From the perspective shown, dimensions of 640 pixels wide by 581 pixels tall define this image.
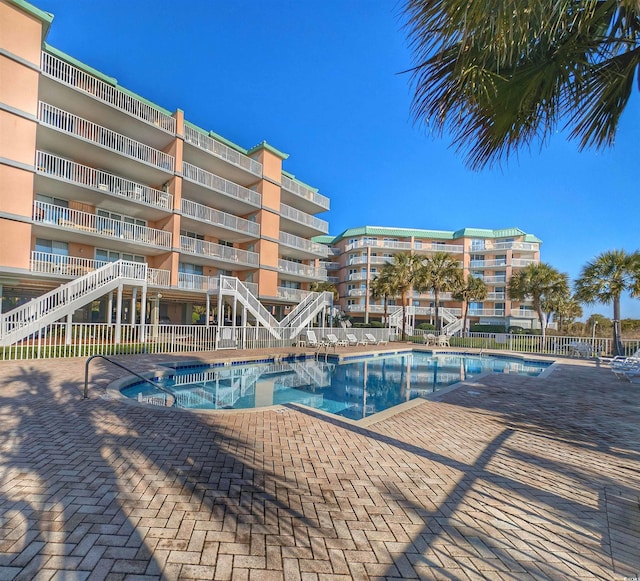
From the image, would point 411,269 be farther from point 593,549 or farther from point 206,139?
point 593,549

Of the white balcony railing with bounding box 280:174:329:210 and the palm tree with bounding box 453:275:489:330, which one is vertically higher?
the white balcony railing with bounding box 280:174:329:210

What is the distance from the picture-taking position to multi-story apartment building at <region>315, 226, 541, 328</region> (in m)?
43.2

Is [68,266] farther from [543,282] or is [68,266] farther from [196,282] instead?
[543,282]

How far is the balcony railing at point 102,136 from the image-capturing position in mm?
14742

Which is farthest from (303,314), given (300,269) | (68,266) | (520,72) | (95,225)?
(520,72)

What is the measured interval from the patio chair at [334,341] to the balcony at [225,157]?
12.9 metres

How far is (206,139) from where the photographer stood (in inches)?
825

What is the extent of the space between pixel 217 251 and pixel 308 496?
803 inches

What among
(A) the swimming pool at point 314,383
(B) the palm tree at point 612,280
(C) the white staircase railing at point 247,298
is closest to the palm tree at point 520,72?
(A) the swimming pool at point 314,383

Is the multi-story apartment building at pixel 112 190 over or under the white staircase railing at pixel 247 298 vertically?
over

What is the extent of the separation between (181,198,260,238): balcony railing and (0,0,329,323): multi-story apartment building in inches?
3.1

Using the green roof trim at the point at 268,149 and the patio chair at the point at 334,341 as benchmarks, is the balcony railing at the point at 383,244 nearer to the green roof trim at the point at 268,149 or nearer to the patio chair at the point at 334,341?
the green roof trim at the point at 268,149

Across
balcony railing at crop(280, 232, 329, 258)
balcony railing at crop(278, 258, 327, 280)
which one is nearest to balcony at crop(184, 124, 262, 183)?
balcony railing at crop(280, 232, 329, 258)

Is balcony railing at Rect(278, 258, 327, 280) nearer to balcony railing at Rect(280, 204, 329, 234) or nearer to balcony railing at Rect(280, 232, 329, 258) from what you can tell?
balcony railing at Rect(280, 232, 329, 258)
